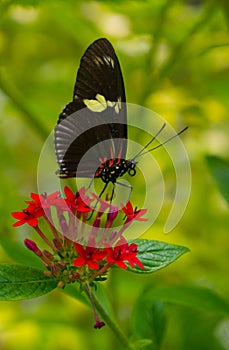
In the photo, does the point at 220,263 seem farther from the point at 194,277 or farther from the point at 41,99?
the point at 41,99

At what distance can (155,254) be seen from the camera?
812mm

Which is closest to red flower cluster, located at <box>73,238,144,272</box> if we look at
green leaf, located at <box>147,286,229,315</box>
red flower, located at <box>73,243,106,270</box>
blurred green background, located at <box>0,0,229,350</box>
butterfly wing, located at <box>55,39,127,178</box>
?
red flower, located at <box>73,243,106,270</box>

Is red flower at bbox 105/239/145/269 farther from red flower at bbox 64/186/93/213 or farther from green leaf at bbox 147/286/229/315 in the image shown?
green leaf at bbox 147/286/229/315

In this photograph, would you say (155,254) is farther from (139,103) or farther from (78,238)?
(139,103)

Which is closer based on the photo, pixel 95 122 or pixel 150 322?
pixel 95 122

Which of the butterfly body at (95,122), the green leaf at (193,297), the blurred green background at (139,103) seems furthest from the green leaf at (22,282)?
the blurred green background at (139,103)

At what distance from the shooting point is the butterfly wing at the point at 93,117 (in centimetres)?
79

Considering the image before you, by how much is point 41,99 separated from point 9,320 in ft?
1.59

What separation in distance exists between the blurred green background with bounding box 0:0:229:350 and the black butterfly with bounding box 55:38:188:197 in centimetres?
26

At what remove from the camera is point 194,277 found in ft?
4.89

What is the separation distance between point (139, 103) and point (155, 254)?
420 millimetres

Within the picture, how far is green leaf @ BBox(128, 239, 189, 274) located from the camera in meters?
0.79

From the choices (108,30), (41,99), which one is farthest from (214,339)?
(108,30)

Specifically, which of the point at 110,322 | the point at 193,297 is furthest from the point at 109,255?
the point at 193,297
